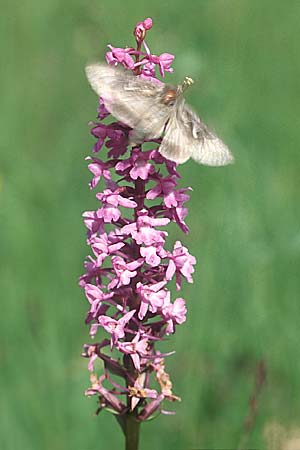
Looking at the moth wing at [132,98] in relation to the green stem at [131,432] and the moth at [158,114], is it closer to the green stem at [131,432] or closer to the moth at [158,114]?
the moth at [158,114]

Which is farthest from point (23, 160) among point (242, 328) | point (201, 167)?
point (242, 328)

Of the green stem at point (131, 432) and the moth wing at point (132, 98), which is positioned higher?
the moth wing at point (132, 98)

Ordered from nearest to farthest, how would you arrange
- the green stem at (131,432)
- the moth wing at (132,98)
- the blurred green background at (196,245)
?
the moth wing at (132,98) < the green stem at (131,432) < the blurred green background at (196,245)

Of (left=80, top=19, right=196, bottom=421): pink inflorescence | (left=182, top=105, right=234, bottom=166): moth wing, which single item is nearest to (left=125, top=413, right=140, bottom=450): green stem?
(left=80, top=19, right=196, bottom=421): pink inflorescence

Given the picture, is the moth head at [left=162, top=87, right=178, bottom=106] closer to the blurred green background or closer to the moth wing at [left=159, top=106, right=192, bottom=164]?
the moth wing at [left=159, top=106, right=192, bottom=164]

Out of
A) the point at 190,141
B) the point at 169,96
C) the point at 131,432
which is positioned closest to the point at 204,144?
the point at 190,141

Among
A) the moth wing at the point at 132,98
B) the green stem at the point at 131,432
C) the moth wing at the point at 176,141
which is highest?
the moth wing at the point at 132,98

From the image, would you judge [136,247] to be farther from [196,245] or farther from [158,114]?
[196,245]

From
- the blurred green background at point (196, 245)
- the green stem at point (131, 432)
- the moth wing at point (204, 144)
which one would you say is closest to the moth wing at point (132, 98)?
the moth wing at point (204, 144)

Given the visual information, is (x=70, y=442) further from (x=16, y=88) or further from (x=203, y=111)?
(x=16, y=88)
